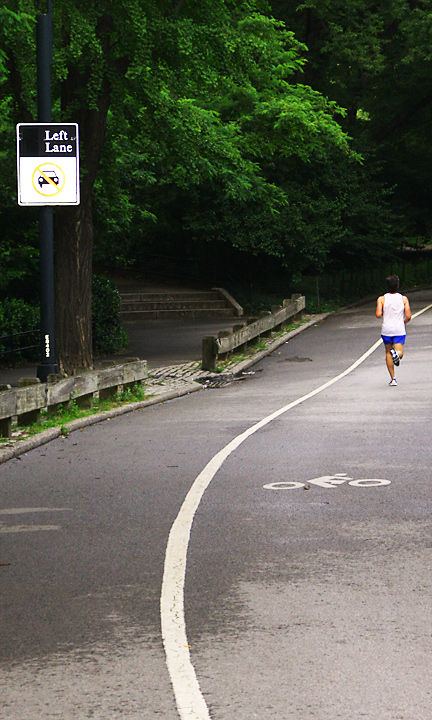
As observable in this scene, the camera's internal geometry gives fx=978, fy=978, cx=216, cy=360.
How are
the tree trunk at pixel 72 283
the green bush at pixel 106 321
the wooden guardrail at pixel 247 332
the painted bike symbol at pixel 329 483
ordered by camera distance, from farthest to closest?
the green bush at pixel 106 321, the wooden guardrail at pixel 247 332, the tree trunk at pixel 72 283, the painted bike symbol at pixel 329 483

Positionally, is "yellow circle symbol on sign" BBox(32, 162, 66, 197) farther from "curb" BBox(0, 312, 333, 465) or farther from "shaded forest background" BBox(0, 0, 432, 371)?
"curb" BBox(0, 312, 333, 465)

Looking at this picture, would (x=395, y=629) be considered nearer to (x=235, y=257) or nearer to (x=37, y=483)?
(x=37, y=483)

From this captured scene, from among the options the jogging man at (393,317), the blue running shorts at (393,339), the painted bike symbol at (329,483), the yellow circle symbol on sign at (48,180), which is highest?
the yellow circle symbol on sign at (48,180)

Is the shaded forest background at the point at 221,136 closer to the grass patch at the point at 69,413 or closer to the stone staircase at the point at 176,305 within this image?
the stone staircase at the point at 176,305

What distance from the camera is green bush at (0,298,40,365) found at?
2392 cm

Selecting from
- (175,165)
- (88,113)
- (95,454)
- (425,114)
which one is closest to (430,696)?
(95,454)

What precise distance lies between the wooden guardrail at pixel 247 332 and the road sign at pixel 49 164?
6.28m

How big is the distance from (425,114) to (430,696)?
4614cm

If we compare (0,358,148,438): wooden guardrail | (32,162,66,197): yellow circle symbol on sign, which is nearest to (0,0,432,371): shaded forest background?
(32,162,66,197): yellow circle symbol on sign

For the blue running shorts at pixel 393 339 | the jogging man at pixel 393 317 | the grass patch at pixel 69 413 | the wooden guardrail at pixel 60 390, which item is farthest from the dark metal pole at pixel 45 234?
the blue running shorts at pixel 393 339

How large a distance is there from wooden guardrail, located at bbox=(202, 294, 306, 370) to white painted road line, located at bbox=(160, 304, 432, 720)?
10280mm

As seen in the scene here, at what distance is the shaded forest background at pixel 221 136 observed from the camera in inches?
716

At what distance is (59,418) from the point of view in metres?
13.7

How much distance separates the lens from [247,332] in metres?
23.3
